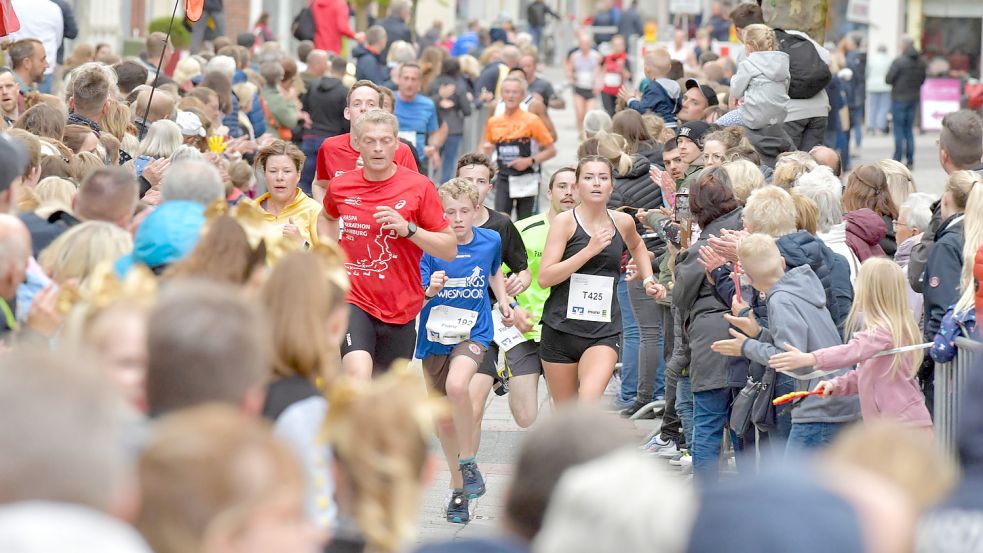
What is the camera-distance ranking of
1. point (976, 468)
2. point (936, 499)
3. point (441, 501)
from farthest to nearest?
point (441, 501) → point (976, 468) → point (936, 499)

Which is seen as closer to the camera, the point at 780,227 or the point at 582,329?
the point at 780,227

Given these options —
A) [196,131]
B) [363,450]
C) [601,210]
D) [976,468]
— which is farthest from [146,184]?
[976,468]

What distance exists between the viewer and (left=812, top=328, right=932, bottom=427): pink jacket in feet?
22.2

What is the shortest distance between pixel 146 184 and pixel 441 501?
2.48 m

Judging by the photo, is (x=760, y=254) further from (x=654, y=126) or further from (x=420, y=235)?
(x=654, y=126)

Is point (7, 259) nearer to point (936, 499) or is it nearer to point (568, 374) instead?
point (936, 499)

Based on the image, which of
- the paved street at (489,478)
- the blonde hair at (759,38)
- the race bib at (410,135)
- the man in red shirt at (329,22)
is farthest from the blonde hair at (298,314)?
the man in red shirt at (329,22)

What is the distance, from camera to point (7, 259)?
4766 mm

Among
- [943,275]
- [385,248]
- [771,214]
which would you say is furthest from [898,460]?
[385,248]

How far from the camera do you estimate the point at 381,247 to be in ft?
25.6

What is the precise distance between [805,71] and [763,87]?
0.68 meters

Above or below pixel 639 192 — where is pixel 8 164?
above

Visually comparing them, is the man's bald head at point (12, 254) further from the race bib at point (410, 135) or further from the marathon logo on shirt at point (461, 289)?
the race bib at point (410, 135)

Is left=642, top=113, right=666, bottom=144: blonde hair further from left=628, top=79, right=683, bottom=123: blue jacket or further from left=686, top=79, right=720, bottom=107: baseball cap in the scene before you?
left=628, top=79, right=683, bottom=123: blue jacket
